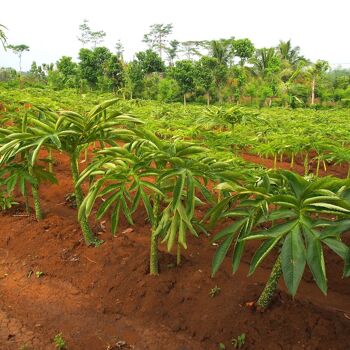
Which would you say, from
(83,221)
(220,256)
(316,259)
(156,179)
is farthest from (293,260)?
(83,221)

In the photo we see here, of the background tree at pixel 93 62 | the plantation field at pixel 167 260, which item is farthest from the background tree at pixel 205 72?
the plantation field at pixel 167 260

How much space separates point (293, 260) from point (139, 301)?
1.36 m

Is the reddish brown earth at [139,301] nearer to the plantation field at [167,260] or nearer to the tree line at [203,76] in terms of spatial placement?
the plantation field at [167,260]

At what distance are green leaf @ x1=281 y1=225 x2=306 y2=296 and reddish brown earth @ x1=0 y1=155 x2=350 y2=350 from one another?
836 millimetres

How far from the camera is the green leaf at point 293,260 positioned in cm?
149

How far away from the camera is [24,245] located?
324cm

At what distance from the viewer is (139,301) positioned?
254 cm

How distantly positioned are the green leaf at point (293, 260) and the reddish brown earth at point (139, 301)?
0.84m

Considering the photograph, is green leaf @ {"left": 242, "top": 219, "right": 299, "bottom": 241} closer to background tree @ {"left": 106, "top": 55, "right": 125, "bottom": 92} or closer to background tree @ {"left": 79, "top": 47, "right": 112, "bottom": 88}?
background tree @ {"left": 106, "top": 55, "right": 125, "bottom": 92}

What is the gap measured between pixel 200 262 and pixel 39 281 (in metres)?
1.27

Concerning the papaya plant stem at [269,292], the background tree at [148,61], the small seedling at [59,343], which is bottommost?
the small seedling at [59,343]

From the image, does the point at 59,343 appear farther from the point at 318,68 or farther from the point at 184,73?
the point at 318,68

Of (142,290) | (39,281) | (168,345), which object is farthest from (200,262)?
(39,281)

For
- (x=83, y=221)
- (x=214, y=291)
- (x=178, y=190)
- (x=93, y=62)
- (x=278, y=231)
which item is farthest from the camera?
(x=93, y=62)
